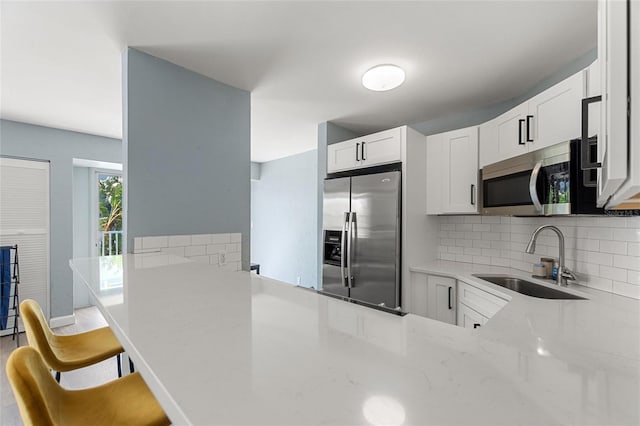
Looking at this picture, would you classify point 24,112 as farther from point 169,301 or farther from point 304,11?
point 169,301

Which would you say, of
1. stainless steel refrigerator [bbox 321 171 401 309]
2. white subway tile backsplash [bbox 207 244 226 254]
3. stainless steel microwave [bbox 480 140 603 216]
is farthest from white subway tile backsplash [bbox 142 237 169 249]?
stainless steel microwave [bbox 480 140 603 216]

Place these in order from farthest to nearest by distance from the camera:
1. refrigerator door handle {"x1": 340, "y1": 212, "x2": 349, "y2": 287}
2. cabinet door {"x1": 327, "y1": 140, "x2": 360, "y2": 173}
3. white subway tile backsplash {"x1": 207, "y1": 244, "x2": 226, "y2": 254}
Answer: cabinet door {"x1": 327, "y1": 140, "x2": 360, "y2": 173}, refrigerator door handle {"x1": 340, "y1": 212, "x2": 349, "y2": 287}, white subway tile backsplash {"x1": 207, "y1": 244, "x2": 226, "y2": 254}

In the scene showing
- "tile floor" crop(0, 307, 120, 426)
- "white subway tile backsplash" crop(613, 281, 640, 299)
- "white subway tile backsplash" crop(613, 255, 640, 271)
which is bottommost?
"tile floor" crop(0, 307, 120, 426)

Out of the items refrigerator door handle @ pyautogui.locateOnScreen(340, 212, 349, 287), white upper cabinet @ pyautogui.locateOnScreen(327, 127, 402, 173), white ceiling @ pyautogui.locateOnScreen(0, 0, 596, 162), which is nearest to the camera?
white ceiling @ pyautogui.locateOnScreen(0, 0, 596, 162)

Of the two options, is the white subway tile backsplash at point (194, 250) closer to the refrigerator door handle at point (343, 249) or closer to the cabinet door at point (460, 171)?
the refrigerator door handle at point (343, 249)

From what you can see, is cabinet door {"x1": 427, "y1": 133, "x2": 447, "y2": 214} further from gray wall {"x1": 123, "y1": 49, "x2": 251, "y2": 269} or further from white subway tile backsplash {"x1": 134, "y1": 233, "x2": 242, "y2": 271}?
white subway tile backsplash {"x1": 134, "y1": 233, "x2": 242, "y2": 271}

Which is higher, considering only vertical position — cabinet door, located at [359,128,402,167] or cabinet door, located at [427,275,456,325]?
cabinet door, located at [359,128,402,167]

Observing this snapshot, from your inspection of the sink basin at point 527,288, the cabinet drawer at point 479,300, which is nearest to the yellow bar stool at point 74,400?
the cabinet drawer at point 479,300

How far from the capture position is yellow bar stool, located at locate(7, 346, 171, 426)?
0.62 m

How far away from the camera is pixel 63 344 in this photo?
1.33m

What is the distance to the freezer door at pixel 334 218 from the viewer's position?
292cm

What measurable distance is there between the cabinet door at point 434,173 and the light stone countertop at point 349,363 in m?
1.75

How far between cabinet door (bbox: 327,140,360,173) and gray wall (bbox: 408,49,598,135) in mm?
887

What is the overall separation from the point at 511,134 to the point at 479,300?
1.14 meters
